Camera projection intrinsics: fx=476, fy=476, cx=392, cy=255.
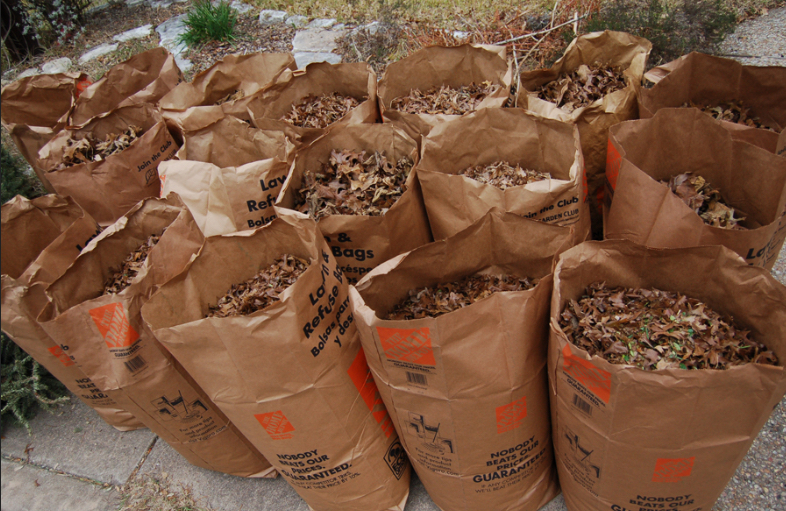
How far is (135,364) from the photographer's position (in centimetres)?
146

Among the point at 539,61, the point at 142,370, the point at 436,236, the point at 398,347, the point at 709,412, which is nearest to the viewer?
the point at 709,412

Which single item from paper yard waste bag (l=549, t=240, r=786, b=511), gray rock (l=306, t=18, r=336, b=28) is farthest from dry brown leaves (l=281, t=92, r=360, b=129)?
gray rock (l=306, t=18, r=336, b=28)

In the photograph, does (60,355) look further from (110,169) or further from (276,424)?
(276,424)

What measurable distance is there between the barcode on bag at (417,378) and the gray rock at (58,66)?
442 cm

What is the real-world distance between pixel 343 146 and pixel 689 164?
4.01ft

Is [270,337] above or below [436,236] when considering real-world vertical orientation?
above

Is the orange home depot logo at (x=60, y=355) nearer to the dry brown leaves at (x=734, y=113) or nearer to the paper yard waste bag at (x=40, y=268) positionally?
the paper yard waste bag at (x=40, y=268)

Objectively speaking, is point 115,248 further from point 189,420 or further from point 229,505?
point 229,505

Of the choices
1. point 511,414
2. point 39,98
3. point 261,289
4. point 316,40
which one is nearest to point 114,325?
point 261,289

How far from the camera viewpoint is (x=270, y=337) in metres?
1.20

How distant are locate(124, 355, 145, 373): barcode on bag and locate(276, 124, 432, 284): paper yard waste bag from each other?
646 mm

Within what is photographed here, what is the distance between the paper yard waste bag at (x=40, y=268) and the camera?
1.50 metres

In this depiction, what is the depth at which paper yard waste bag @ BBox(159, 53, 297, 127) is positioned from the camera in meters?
2.29

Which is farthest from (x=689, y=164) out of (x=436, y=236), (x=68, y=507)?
(x=68, y=507)
